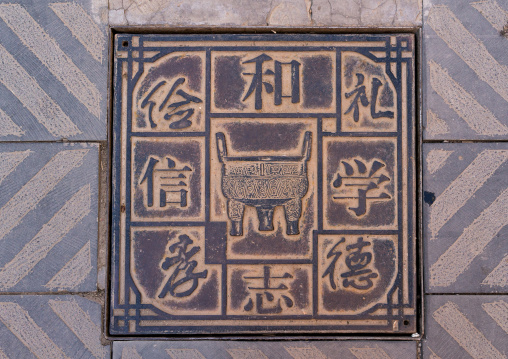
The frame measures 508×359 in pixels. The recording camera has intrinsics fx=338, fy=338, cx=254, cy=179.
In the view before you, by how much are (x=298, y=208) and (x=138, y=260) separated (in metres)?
0.93

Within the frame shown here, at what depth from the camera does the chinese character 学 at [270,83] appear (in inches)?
75.0

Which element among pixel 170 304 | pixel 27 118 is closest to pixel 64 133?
pixel 27 118

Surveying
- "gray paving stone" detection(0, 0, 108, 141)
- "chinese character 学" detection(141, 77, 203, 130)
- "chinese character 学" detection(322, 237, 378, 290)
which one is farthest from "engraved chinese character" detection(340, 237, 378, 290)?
"gray paving stone" detection(0, 0, 108, 141)

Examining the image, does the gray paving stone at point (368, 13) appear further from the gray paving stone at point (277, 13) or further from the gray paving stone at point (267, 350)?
the gray paving stone at point (267, 350)

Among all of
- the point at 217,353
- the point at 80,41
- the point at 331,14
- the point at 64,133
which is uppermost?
the point at 331,14

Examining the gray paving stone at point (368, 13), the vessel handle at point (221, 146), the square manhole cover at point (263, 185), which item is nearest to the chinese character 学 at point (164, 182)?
the square manhole cover at point (263, 185)

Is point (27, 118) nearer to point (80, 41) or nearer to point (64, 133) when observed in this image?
point (64, 133)

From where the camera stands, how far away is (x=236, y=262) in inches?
74.2

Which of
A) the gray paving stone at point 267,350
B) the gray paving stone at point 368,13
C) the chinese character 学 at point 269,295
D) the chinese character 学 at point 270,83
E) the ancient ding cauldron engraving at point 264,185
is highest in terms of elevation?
the gray paving stone at point 368,13

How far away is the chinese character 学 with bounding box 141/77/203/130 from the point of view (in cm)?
190

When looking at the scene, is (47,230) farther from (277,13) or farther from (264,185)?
(277,13)

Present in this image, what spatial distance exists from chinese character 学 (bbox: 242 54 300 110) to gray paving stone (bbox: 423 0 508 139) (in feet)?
2.38

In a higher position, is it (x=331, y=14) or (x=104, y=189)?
(x=331, y=14)

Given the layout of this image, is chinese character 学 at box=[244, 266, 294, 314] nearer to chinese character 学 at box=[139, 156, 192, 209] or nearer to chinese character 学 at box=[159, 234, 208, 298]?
chinese character 学 at box=[159, 234, 208, 298]
